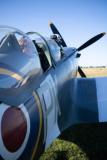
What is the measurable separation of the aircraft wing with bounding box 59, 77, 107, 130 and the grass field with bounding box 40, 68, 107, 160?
61 centimetres

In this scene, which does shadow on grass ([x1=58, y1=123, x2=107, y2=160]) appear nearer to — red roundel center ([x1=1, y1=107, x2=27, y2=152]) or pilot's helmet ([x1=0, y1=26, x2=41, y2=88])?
pilot's helmet ([x1=0, y1=26, x2=41, y2=88])

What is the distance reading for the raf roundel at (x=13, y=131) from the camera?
9.71 ft

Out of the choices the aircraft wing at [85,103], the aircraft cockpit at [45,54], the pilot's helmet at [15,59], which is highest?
the pilot's helmet at [15,59]

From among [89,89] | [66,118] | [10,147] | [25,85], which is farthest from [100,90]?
[10,147]

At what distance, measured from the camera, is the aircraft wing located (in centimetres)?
654

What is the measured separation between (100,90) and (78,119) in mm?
1823

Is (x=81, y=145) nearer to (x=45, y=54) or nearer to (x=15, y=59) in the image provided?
(x=45, y=54)

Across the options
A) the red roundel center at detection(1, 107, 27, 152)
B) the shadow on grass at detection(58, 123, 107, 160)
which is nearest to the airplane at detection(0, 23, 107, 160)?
the red roundel center at detection(1, 107, 27, 152)

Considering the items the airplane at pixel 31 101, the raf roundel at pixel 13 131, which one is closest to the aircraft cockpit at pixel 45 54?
the airplane at pixel 31 101

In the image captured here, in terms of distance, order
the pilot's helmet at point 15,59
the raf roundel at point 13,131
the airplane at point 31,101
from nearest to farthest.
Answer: the raf roundel at point 13,131, the airplane at point 31,101, the pilot's helmet at point 15,59

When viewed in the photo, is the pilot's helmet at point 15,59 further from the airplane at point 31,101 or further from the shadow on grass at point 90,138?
the shadow on grass at point 90,138

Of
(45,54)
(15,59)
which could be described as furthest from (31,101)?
(45,54)

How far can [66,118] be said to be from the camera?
613 centimetres

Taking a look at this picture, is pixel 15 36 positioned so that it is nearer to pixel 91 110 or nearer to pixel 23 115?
pixel 23 115
